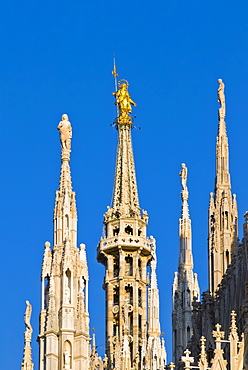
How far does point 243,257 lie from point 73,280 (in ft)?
31.5

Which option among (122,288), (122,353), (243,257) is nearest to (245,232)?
(243,257)

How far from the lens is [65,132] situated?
56531 mm

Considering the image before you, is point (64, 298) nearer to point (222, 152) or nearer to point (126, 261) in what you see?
point (222, 152)

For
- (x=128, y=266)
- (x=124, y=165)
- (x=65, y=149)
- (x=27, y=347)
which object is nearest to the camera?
(x=27, y=347)

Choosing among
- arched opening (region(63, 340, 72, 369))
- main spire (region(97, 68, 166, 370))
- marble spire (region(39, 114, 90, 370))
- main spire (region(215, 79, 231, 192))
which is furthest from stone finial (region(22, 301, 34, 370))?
main spire (region(97, 68, 166, 370))

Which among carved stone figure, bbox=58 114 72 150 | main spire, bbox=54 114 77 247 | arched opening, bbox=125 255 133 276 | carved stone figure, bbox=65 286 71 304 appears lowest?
carved stone figure, bbox=65 286 71 304

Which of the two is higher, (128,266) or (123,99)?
(123,99)

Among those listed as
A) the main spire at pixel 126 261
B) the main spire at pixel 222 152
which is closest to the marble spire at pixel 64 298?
the main spire at pixel 222 152

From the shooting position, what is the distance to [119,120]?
342 feet

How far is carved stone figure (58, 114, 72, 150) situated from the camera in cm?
5619

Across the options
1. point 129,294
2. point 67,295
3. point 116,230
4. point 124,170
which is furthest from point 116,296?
point 67,295

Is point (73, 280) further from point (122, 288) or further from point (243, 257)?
point (122, 288)

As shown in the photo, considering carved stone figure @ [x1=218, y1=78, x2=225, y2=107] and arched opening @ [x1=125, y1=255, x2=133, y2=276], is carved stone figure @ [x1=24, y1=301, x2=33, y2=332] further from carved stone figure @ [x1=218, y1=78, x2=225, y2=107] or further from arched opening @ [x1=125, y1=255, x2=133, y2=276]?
arched opening @ [x1=125, y1=255, x2=133, y2=276]

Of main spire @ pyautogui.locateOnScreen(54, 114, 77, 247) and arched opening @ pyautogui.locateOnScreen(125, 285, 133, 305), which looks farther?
arched opening @ pyautogui.locateOnScreen(125, 285, 133, 305)
